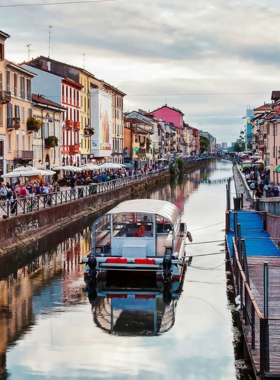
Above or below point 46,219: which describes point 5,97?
above

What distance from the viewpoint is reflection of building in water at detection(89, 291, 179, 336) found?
1811cm

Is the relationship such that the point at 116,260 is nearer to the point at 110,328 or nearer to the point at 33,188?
the point at 110,328

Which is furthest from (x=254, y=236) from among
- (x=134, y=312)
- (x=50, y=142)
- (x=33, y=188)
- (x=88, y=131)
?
(x=88, y=131)

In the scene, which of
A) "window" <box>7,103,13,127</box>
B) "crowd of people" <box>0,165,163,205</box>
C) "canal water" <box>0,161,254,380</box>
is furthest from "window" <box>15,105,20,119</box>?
"canal water" <box>0,161,254,380</box>

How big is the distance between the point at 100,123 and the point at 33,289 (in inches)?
2543

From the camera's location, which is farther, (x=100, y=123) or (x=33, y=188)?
(x=100, y=123)

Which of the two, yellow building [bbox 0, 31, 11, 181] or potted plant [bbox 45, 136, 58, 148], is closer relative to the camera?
yellow building [bbox 0, 31, 11, 181]

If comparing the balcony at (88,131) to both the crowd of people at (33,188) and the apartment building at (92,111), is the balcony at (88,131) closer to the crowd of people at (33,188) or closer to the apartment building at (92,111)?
the apartment building at (92,111)

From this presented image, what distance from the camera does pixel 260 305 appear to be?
1611 centimetres

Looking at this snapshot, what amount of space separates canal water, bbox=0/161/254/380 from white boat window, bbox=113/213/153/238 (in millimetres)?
2186

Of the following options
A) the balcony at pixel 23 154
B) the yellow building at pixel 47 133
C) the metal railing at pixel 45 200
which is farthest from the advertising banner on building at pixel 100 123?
the balcony at pixel 23 154

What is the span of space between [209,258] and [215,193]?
45.8 metres

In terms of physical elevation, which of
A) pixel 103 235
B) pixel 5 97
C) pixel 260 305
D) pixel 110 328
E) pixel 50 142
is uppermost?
pixel 5 97

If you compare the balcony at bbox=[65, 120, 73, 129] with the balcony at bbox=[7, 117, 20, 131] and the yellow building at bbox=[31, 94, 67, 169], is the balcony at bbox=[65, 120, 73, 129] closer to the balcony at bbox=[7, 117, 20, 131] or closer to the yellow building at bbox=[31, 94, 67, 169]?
the yellow building at bbox=[31, 94, 67, 169]
